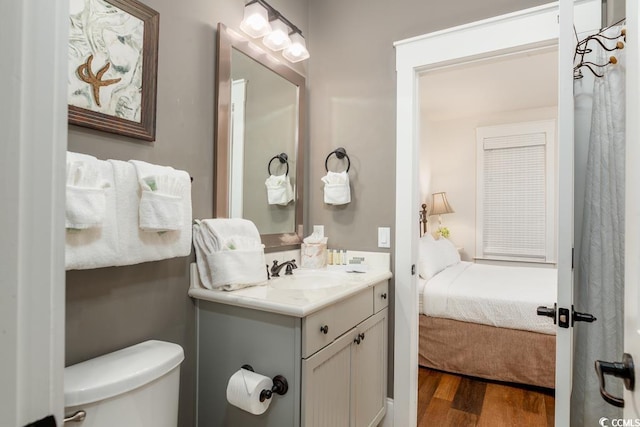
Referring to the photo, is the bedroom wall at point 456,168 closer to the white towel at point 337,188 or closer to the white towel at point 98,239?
the white towel at point 337,188

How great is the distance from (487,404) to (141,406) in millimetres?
2229

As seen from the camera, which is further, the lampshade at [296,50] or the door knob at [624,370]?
the lampshade at [296,50]

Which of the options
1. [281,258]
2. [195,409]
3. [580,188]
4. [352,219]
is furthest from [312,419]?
[580,188]

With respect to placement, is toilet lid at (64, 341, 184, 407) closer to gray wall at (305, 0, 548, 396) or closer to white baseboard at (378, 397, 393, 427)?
gray wall at (305, 0, 548, 396)

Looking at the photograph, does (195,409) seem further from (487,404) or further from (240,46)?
(487,404)

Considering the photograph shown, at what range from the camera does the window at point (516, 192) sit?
14.3 ft

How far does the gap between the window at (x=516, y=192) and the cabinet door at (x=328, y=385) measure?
383 cm

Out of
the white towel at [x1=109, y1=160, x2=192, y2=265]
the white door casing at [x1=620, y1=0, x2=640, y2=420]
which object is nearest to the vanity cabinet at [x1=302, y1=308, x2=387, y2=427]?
the white towel at [x1=109, y1=160, x2=192, y2=265]

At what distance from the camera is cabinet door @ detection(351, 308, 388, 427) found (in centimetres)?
162

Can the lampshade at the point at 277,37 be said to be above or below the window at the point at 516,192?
above

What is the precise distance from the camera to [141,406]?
1.02 m

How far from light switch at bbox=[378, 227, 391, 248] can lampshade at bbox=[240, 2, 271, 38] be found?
1.26m

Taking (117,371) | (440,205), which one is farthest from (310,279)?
(440,205)

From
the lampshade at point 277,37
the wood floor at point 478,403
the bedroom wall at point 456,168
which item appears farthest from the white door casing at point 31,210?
the bedroom wall at point 456,168
